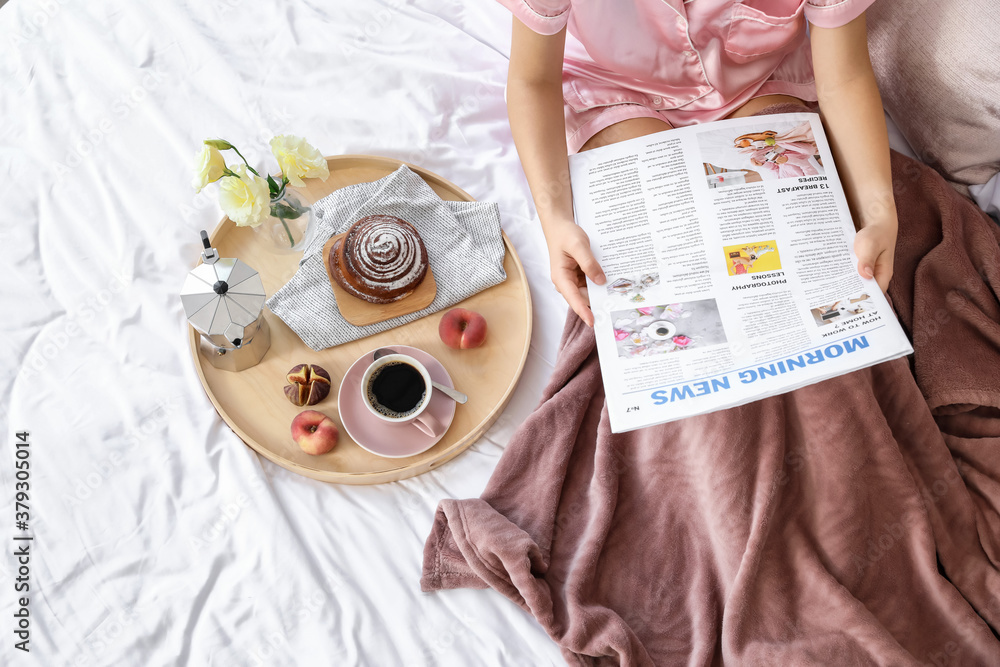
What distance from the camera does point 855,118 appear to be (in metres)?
0.92

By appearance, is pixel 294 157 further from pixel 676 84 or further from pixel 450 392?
pixel 676 84

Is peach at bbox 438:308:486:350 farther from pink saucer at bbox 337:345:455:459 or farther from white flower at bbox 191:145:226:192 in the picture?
white flower at bbox 191:145:226:192

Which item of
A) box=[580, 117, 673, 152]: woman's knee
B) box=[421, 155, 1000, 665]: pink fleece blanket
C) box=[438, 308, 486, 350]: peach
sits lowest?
box=[421, 155, 1000, 665]: pink fleece blanket

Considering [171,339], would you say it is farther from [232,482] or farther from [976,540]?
[976,540]

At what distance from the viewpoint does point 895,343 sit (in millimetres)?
714

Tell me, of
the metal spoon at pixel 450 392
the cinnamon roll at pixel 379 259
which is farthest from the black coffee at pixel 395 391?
the cinnamon roll at pixel 379 259

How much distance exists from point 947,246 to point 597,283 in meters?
0.55

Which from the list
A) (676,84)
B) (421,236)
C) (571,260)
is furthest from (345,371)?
(676,84)

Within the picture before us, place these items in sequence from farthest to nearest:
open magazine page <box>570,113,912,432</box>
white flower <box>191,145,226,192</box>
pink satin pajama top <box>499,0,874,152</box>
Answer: pink satin pajama top <box>499,0,874,152</box> → white flower <box>191,145,226,192</box> → open magazine page <box>570,113,912,432</box>

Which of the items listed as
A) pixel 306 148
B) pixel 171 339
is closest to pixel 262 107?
pixel 306 148

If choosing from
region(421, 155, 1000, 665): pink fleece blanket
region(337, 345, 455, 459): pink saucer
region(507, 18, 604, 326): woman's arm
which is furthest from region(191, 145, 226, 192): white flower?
region(421, 155, 1000, 665): pink fleece blanket

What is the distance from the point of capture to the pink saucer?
894 millimetres

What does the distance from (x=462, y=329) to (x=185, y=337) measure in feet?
1.32

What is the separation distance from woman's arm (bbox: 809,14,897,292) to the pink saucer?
1.99ft
